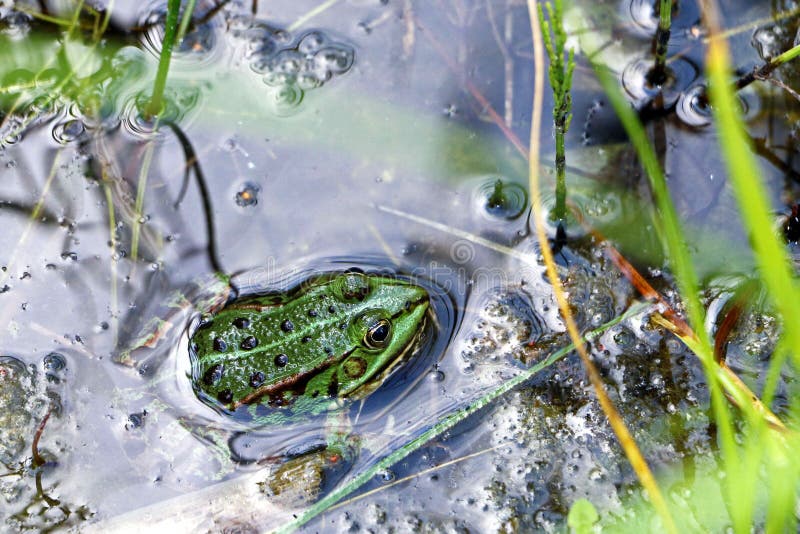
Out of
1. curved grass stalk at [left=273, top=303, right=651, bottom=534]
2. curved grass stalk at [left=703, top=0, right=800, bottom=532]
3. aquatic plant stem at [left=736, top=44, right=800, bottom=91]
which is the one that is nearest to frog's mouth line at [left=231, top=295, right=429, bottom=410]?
curved grass stalk at [left=273, top=303, right=651, bottom=534]

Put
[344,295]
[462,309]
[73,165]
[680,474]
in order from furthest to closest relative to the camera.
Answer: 1. [73,165]
2. [462,309]
3. [344,295]
4. [680,474]

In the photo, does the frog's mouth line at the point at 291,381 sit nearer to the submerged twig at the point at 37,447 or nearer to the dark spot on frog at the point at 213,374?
the dark spot on frog at the point at 213,374

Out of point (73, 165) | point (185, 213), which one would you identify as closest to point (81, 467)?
point (185, 213)

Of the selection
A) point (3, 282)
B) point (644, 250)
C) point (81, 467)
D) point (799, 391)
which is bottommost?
point (81, 467)

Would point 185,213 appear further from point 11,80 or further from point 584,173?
point 584,173

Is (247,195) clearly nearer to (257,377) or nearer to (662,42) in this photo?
(257,377)

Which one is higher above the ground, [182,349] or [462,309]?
[462,309]

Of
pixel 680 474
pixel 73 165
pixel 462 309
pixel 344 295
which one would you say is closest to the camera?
pixel 680 474

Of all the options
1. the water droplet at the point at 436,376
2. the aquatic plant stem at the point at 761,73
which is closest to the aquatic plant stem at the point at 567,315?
the water droplet at the point at 436,376
